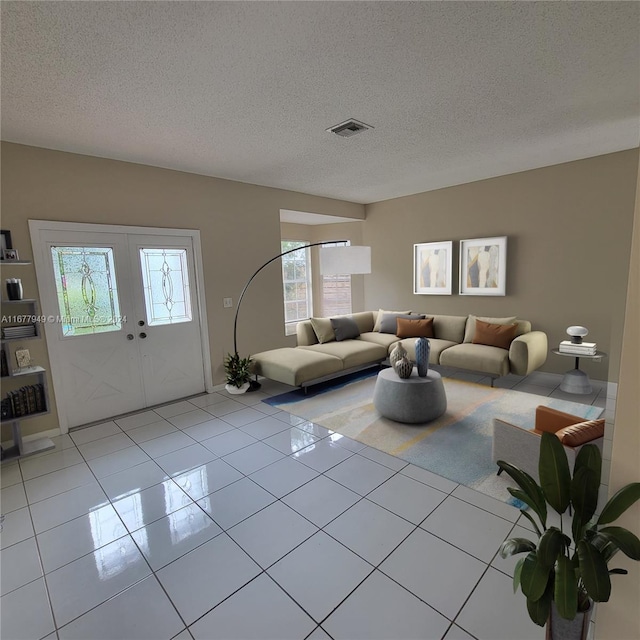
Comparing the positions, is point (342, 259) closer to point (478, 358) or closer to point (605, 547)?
point (478, 358)

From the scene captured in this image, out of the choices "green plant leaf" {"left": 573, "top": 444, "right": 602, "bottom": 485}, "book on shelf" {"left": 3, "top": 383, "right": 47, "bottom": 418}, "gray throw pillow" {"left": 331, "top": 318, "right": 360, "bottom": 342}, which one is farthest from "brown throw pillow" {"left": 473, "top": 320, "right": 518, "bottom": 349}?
"book on shelf" {"left": 3, "top": 383, "right": 47, "bottom": 418}

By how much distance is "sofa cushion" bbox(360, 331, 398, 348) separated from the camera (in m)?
5.56

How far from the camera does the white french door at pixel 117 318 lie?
355 centimetres

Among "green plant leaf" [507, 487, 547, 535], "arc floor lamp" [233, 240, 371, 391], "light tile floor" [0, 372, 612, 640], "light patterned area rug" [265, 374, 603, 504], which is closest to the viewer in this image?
"green plant leaf" [507, 487, 547, 535]

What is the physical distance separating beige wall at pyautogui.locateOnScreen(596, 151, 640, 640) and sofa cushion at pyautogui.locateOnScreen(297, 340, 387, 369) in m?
3.62

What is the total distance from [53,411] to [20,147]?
8.32ft

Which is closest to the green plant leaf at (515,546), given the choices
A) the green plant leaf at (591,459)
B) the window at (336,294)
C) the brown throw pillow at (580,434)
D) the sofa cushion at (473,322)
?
the green plant leaf at (591,459)

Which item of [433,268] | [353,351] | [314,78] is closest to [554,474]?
[314,78]

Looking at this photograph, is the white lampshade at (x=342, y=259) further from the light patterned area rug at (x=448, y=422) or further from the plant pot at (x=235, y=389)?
the plant pot at (x=235, y=389)

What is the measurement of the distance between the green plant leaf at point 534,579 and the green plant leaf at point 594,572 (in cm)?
10

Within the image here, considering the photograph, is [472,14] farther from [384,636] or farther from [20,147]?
[20,147]

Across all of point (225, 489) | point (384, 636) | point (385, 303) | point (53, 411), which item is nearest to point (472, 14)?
point (384, 636)

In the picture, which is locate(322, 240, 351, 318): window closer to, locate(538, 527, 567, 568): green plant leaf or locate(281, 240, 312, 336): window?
locate(281, 240, 312, 336): window

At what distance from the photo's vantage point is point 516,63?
2256 millimetres
